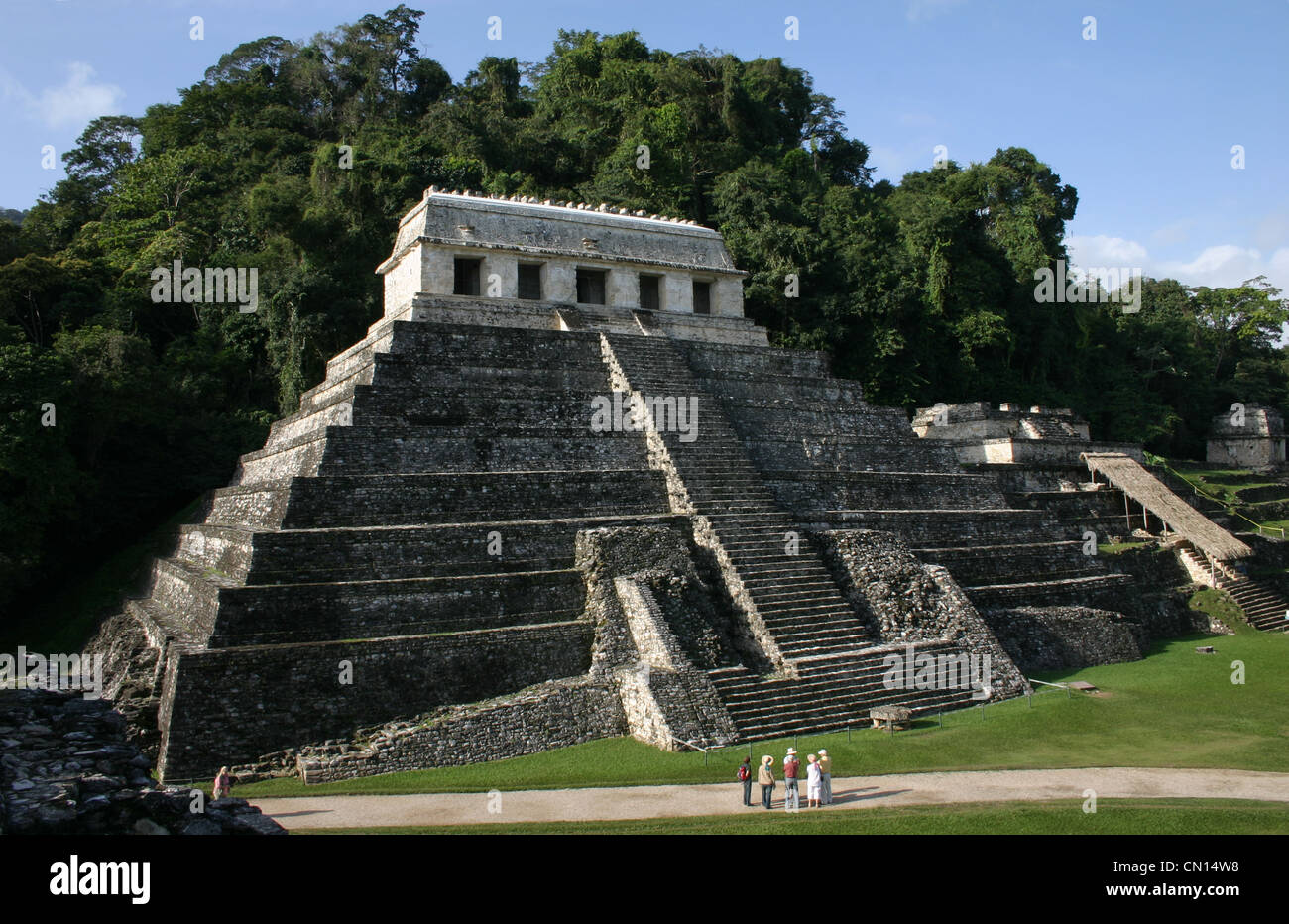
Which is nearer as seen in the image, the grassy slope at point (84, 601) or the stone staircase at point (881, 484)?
the stone staircase at point (881, 484)

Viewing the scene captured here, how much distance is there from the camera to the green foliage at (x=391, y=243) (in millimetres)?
25312

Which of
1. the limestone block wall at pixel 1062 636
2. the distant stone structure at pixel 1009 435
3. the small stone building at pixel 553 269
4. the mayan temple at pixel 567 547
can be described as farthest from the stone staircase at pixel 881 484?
the distant stone structure at pixel 1009 435

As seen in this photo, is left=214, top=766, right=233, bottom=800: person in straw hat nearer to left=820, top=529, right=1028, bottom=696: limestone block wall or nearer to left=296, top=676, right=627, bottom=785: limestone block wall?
left=296, top=676, right=627, bottom=785: limestone block wall

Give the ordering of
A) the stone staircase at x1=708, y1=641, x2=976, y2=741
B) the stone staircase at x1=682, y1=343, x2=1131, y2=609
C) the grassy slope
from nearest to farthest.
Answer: the stone staircase at x1=708, y1=641, x2=976, y2=741 → the stone staircase at x1=682, y1=343, x2=1131, y2=609 → the grassy slope

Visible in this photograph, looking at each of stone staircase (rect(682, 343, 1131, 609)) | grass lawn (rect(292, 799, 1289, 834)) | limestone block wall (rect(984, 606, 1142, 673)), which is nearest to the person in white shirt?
grass lawn (rect(292, 799, 1289, 834))

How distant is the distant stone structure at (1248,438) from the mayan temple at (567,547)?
24.3 metres

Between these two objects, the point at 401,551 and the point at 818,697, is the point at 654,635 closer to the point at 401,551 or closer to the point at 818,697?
the point at 818,697

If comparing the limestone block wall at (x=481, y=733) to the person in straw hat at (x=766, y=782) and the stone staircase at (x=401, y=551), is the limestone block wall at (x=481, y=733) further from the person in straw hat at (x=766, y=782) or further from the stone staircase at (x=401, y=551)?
the person in straw hat at (x=766, y=782)

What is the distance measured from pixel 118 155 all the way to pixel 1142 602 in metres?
45.4

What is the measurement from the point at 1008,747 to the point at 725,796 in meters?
4.48

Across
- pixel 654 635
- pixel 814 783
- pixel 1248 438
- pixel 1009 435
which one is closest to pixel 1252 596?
pixel 1009 435

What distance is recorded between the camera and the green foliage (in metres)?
25.3

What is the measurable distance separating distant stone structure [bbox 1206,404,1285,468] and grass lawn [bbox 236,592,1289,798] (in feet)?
102

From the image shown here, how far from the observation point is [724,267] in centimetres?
2555
